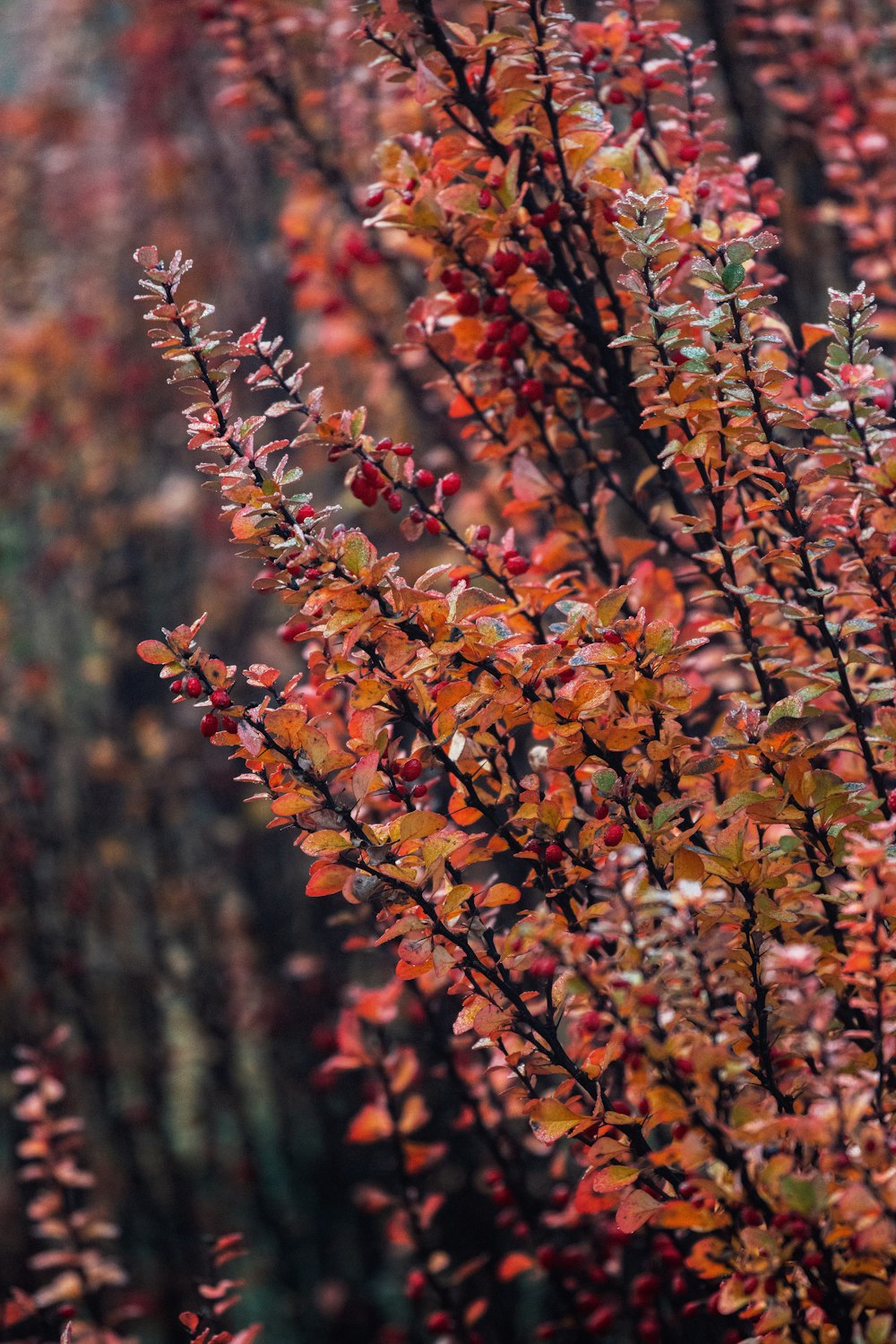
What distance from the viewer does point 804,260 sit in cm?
317

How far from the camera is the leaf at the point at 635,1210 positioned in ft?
4.00

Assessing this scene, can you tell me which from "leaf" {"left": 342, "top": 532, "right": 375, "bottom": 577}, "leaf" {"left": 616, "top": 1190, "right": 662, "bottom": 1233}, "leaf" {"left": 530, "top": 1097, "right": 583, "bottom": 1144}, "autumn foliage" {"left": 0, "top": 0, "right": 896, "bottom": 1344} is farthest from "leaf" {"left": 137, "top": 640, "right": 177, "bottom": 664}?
"leaf" {"left": 616, "top": 1190, "right": 662, "bottom": 1233}

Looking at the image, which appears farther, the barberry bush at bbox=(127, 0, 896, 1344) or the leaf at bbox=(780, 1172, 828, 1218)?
the barberry bush at bbox=(127, 0, 896, 1344)

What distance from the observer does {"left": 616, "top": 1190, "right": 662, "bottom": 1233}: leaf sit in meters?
1.22

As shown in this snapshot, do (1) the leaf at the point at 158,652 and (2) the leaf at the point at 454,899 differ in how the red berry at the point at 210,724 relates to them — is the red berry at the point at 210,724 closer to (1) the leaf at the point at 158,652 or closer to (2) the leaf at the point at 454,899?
(1) the leaf at the point at 158,652

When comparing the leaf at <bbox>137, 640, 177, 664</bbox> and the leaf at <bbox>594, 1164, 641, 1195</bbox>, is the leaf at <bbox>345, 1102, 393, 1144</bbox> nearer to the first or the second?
the leaf at <bbox>594, 1164, 641, 1195</bbox>

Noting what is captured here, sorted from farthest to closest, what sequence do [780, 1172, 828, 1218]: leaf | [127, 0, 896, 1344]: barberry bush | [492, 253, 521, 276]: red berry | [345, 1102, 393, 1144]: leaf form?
1. [345, 1102, 393, 1144]: leaf
2. [492, 253, 521, 276]: red berry
3. [127, 0, 896, 1344]: barberry bush
4. [780, 1172, 828, 1218]: leaf

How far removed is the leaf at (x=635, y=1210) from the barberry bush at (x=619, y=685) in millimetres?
19

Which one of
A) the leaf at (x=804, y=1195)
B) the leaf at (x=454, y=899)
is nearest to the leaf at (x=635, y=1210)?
the leaf at (x=804, y=1195)

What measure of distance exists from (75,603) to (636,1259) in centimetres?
377

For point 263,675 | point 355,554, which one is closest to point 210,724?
point 263,675

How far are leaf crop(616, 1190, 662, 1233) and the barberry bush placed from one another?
0.02 meters

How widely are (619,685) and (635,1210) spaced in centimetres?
58

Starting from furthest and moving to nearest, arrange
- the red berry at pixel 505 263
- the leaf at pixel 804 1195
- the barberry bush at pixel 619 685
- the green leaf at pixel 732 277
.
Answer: the red berry at pixel 505 263 < the green leaf at pixel 732 277 < the barberry bush at pixel 619 685 < the leaf at pixel 804 1195
